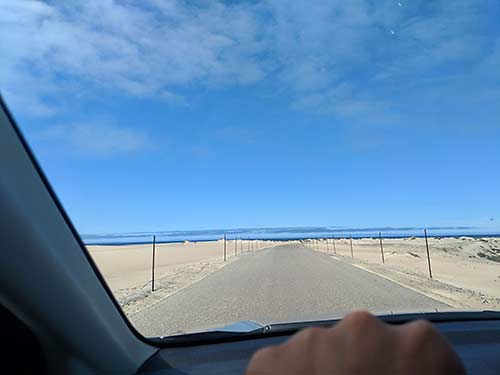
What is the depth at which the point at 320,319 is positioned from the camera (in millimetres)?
4129

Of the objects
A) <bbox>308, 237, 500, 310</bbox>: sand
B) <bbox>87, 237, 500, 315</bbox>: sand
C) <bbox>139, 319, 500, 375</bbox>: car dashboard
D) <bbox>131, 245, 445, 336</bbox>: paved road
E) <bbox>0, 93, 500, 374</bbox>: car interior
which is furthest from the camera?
<bbox>87, 237, 500, 315</bbox>: sand

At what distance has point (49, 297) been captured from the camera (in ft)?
6.75

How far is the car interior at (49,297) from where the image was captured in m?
1.88

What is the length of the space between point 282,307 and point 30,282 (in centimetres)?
787

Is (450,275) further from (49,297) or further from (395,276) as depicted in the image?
(49,297)

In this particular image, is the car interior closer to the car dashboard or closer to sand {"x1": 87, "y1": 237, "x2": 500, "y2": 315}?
the car dashboard

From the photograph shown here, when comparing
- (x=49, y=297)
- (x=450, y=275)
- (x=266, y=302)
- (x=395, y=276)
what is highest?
(x=49, y=297)

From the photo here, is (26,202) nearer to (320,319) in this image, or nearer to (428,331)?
(428,331)

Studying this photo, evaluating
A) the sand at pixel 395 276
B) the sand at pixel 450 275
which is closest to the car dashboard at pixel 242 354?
the sand at pixel 450 275

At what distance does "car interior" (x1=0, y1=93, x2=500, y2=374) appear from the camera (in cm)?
188

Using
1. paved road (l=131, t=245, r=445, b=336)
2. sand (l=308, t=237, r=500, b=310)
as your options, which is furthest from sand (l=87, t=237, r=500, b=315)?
paved road (l=131, t=245, r=445, b=336)

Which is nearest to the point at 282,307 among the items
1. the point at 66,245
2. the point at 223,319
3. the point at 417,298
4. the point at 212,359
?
the point at 223,319

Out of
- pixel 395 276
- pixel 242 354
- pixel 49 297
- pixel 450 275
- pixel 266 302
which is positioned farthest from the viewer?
pixel 450 275

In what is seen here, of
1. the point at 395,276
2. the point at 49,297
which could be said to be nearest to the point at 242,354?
the point at 49,297
